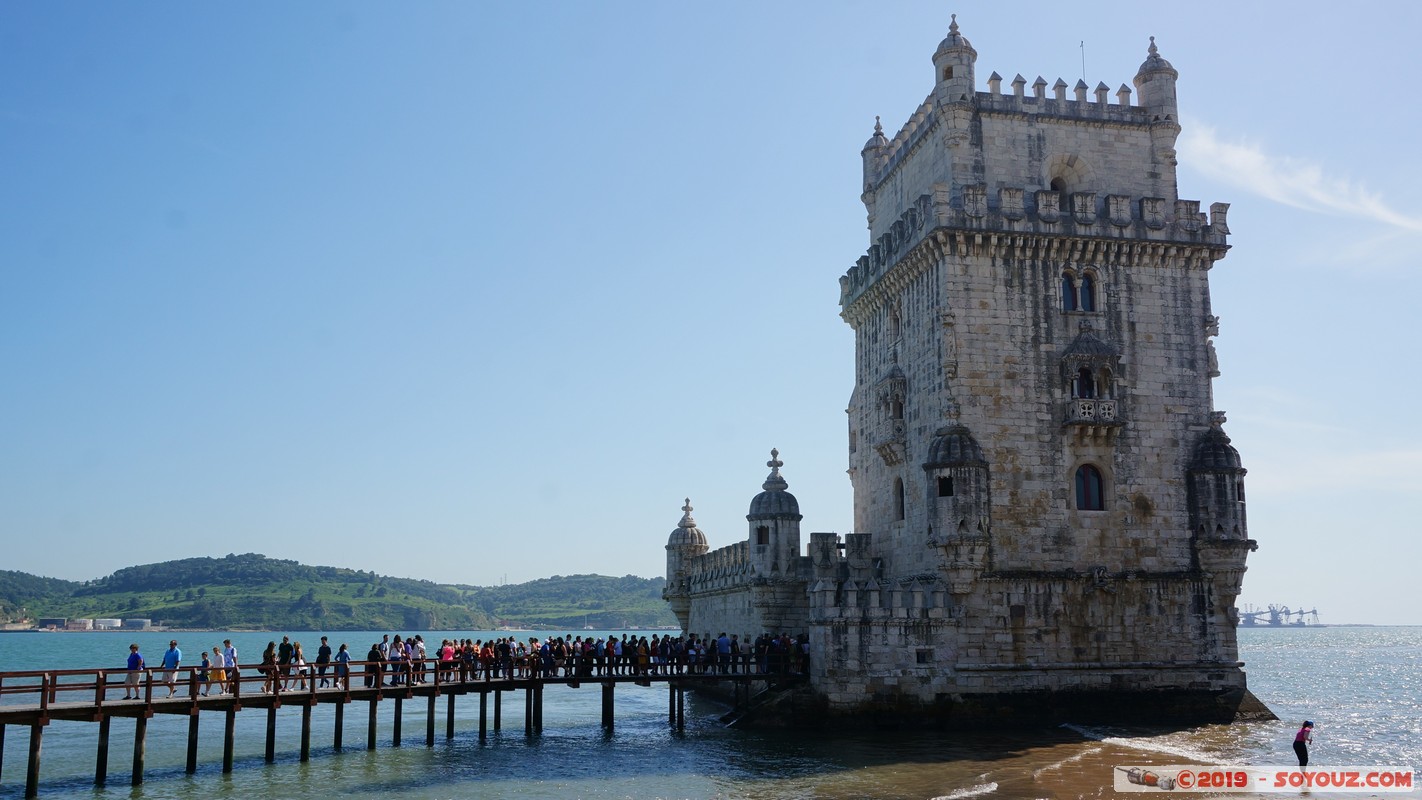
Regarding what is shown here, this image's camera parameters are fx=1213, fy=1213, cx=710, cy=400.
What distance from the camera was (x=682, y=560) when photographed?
53.4 meters

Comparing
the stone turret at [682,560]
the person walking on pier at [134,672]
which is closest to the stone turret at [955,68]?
the stone turret at [682,560]

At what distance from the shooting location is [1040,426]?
36562 mm

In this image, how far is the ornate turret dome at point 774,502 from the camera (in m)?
40.7

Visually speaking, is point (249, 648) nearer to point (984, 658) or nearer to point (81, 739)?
point (81, 739)

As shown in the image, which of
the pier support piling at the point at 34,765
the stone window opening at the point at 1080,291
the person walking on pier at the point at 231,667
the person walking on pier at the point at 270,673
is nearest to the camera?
the pier support piling at the point at 34,765

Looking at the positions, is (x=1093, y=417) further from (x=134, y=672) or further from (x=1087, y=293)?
(x=134, y=672)

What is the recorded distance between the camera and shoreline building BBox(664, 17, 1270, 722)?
34.9 meters

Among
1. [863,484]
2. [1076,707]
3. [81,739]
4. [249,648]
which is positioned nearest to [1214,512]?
[1076,707]

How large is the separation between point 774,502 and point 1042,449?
9180 mm

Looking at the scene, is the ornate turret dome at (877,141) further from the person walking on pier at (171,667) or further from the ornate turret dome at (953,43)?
the person walking on pier at (171,667)

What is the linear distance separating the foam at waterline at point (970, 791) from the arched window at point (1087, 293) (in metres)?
16.7

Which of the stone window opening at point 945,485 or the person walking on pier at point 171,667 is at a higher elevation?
the stone window opening at point 945,485

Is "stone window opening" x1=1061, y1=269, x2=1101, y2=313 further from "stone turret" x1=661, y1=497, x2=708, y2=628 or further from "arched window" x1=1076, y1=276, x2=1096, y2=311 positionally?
"stone turret" x1=661, y1=497, x2=708, y2=628

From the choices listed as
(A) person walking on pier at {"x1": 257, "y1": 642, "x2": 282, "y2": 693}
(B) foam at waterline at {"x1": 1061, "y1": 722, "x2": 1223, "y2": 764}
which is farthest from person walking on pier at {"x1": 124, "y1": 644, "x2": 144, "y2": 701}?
(B) foam at waterline at {"x1": 1061, "y1": 722, "x2": 1223, "y2": 764}
